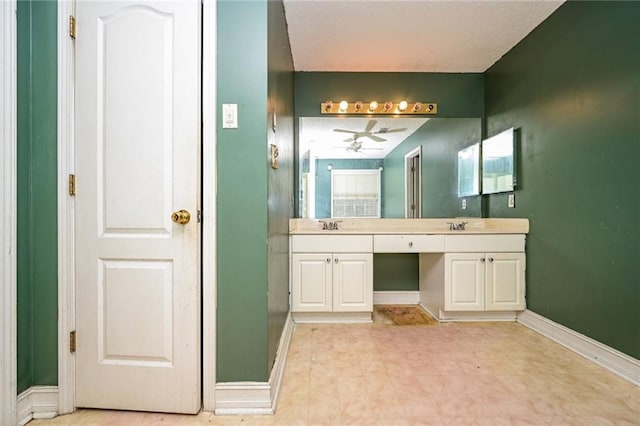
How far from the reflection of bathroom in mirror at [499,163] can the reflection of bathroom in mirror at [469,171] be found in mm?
53

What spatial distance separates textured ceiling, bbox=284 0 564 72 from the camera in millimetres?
2076

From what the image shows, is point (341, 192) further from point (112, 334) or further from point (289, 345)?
point (112, 334)

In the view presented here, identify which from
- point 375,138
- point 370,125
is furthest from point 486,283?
point 370,125

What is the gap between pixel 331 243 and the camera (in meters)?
2.47

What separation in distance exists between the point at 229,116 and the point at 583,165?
7.12 feet

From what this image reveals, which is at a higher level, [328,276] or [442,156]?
[442,156]

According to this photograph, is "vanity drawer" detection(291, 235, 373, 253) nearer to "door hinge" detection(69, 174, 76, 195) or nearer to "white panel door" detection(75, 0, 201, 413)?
"white panel door" detection(75, 0, 201, 413)

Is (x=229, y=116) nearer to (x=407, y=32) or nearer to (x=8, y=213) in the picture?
(x=8, y=213)

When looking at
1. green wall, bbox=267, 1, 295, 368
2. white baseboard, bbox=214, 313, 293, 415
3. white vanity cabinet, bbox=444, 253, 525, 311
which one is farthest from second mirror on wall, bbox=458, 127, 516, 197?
white baseboard, bbox=214, 313, 293, 415

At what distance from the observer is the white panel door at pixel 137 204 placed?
133 centimetres

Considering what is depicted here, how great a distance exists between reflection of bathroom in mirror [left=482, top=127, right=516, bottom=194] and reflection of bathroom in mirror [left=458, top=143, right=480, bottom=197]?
0.17 ft

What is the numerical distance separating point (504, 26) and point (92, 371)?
3.37 metres

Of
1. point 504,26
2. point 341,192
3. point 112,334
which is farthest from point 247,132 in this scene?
point 504,26

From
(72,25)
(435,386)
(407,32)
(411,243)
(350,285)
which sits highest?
(407,32)
